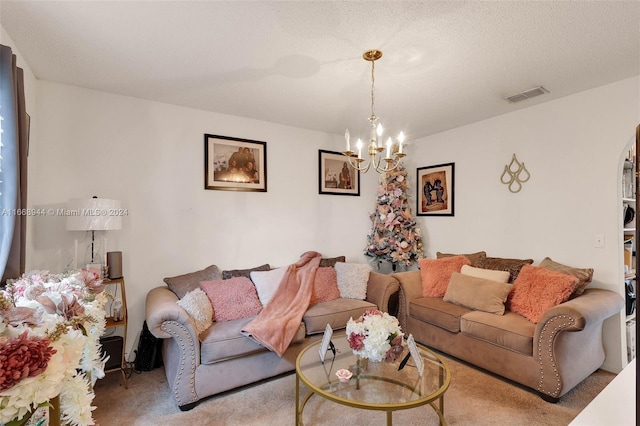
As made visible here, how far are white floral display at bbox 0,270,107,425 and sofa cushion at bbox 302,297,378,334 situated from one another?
1.72 metres

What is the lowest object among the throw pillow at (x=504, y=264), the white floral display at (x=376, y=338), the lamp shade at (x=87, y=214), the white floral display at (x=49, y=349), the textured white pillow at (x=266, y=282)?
the white floral display at (x=376, y=338)

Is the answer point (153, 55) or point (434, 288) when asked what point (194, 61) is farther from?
point (434, 288)

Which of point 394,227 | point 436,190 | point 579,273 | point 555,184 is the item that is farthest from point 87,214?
point 555,184

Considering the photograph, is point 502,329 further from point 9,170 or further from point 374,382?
point 9,170

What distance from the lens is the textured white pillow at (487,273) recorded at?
9.89 feet

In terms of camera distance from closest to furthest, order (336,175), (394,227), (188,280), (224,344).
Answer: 1. (224,344)
2. (188,280)
3. (394,227)
4. (336,175)

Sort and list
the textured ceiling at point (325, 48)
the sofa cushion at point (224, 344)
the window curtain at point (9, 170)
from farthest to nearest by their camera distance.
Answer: the sofa cushion at point (224, 344)
the textured ceiling at point (325, 48)
the window curtain at point (9, 170)

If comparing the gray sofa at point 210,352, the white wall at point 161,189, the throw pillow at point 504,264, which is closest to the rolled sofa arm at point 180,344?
the gray sofa at point 210,352

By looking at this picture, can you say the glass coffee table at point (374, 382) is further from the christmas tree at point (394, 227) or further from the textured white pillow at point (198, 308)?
the christmas tree at point (394, 227)

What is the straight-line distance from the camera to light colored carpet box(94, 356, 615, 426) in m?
2.08

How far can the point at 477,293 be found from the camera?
2910 millimetres

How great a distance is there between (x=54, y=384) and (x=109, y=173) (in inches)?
109

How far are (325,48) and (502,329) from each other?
8.54 feet

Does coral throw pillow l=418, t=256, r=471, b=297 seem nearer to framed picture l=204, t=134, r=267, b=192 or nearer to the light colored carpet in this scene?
the light colored carpet
